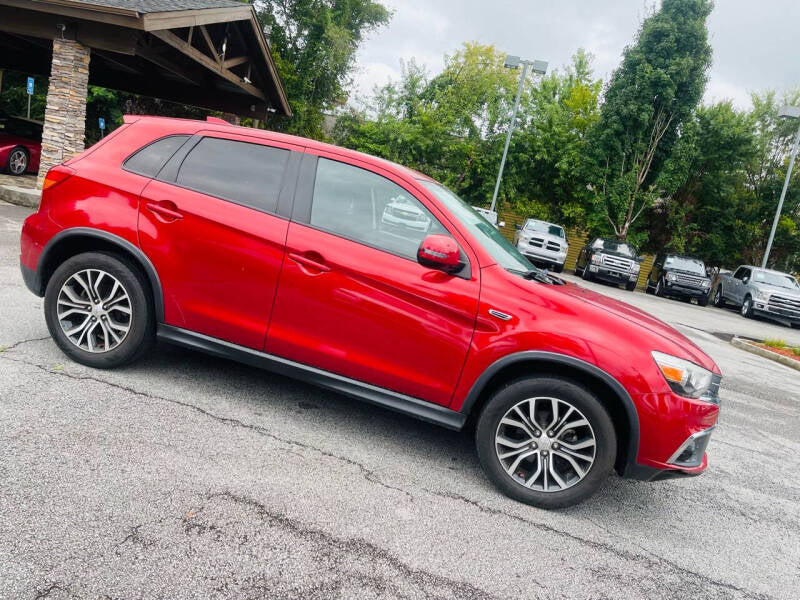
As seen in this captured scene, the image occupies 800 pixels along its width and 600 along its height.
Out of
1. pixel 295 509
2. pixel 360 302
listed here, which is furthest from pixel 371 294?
pixel 295 509

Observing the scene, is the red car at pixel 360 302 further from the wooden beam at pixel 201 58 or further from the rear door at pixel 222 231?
the wooden beam at pixel 201 58

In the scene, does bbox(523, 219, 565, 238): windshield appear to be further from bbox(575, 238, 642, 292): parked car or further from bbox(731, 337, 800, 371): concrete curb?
bbox(731, 337, 800, 371): concrete curb

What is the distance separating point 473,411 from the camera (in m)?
3.55

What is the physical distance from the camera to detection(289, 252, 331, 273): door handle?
3451 millimetres

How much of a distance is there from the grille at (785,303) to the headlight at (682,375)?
18.4 metres

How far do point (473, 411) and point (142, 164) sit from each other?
2813mm

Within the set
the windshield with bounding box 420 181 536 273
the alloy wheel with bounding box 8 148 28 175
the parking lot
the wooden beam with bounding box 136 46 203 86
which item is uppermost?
the wooden beam with bounding box 136 46 203 86

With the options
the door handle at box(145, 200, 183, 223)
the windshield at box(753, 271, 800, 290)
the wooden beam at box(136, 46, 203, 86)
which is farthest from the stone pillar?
the windshield at box(753, 271, 800, 290)

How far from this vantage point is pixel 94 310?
12.9 ft

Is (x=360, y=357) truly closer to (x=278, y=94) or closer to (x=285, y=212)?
(x=285, y=212)

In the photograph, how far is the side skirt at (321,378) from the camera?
3361 mm

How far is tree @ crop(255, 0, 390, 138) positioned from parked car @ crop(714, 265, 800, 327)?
875 inches

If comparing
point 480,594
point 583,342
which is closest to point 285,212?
point 583,342

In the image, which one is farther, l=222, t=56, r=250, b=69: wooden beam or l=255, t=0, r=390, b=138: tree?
l=255, t=0, r=390, b=138: tree
